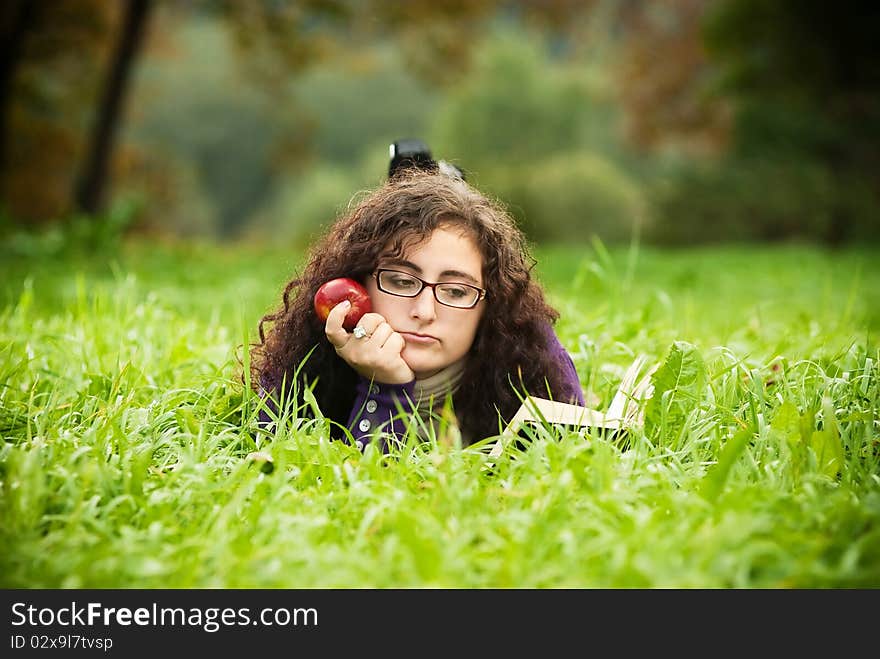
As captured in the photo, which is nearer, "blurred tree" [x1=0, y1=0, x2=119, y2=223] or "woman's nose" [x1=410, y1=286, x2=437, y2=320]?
"woman's nose" [x1=410, y1=286, x2=437, y2=320]

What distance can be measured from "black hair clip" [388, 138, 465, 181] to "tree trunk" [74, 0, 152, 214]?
8683 millimetres

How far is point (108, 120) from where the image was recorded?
1098 centimetres

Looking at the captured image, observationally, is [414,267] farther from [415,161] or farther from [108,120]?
[108,120]

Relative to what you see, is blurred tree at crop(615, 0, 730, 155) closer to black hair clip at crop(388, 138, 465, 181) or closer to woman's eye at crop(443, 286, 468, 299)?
black hair clip at crop(388, 138, 465, 181)

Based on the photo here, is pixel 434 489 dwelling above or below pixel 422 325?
below

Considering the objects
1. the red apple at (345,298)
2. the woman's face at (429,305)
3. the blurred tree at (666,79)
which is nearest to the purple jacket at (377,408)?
the woman's face at (429,305)

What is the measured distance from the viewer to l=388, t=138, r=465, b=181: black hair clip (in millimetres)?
2860

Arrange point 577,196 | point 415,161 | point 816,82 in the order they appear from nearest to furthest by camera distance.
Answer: point 415,161 → point 816,82 → point 577,196

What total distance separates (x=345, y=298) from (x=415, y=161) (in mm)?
934

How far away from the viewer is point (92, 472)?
5.96 feet

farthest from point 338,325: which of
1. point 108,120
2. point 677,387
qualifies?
point 108,120

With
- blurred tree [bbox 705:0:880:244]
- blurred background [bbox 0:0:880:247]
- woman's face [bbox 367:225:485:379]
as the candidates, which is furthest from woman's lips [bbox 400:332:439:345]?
blurred tree [bbox 705:0:880:244]

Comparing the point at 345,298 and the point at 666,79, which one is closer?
the point at 345,298

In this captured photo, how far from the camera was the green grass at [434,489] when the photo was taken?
153cm
